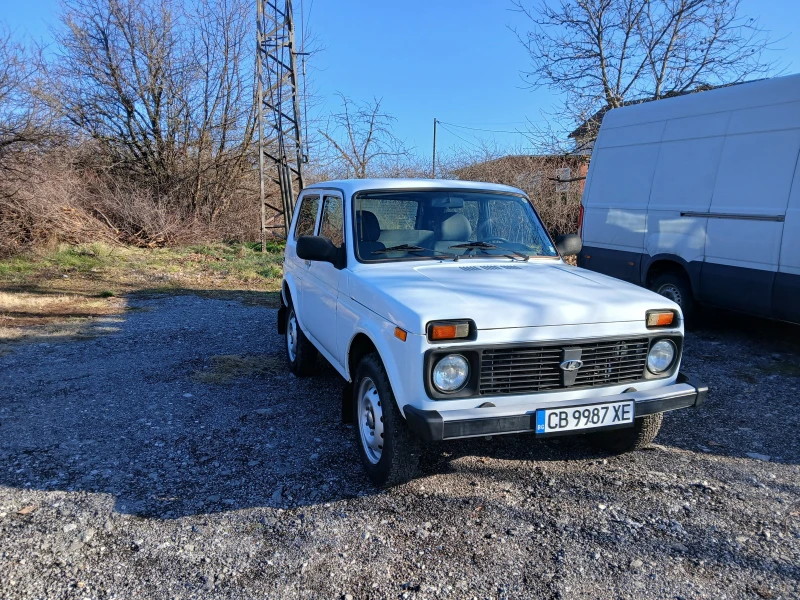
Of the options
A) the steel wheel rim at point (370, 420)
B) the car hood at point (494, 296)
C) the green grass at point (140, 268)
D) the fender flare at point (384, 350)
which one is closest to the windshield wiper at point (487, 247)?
the car hood at point (494, 296)

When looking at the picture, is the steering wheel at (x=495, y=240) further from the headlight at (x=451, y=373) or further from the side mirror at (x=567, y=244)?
the headlight at (x=451, y=373)

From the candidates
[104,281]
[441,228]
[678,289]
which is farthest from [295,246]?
[104,281]

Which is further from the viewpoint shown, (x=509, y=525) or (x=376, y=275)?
(x=376, y=275)

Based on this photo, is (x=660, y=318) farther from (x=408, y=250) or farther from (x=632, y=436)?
(x=408, y=250)

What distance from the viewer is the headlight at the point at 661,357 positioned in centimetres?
353

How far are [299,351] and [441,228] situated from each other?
6.67 feet

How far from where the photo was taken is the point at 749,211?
6164 mm

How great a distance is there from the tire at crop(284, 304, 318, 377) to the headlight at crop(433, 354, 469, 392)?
2.64m

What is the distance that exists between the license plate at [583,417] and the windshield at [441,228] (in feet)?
4.98

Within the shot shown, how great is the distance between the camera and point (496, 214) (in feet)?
15.5

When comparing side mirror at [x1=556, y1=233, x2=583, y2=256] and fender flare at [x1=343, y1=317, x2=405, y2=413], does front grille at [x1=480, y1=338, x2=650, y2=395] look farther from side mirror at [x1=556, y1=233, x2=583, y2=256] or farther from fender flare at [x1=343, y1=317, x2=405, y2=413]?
side mirror at [x1=556, y1=233, x2=583, y2=256]

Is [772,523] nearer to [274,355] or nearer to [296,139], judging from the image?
[274,355]

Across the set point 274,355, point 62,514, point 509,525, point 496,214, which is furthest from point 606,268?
point 62,514

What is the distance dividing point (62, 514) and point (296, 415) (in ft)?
6.16
